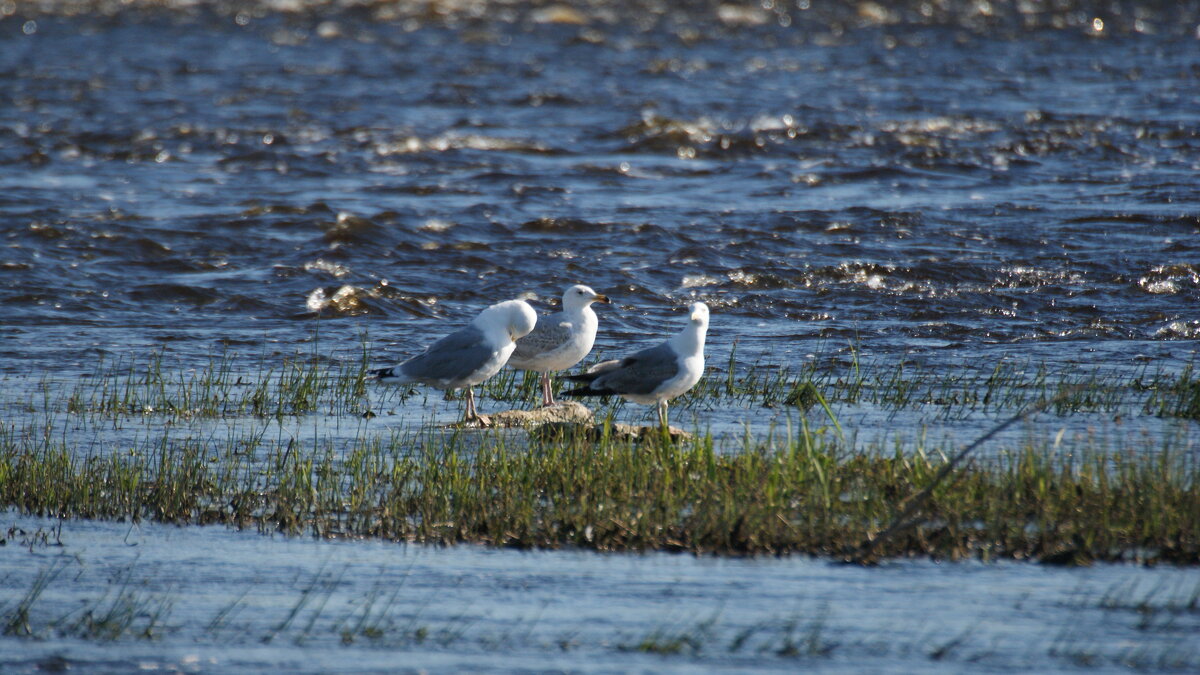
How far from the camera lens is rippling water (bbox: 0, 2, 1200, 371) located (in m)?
16.5

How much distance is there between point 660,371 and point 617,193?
14.1m

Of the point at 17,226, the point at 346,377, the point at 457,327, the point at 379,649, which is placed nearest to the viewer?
the point at 379,649

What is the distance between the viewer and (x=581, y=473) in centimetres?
807

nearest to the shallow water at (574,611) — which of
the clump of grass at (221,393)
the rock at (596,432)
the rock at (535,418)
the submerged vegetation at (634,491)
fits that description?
the submerged vegetation at (634,491)

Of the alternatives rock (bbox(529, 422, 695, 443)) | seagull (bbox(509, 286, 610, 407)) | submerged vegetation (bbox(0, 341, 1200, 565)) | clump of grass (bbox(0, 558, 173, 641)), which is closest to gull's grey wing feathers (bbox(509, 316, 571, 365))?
seagull (bbox(509, 286, 610, 407))

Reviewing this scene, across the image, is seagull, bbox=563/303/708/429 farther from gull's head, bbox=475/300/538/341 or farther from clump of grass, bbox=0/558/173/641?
clump of grass, bbox=0/558/173/641

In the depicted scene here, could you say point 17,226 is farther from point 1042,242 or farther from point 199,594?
point 199,594

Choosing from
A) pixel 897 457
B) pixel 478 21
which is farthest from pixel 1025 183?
pixel 478 21

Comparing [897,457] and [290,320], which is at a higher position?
[897,457]

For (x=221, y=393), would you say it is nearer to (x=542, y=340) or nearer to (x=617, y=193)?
(x=542, y=340)

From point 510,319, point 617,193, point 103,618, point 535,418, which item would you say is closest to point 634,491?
point 535,418

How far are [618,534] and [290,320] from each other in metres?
10.0

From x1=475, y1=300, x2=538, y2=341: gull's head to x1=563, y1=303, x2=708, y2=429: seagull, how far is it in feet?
3.11

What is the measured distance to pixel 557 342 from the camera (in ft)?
35.8
